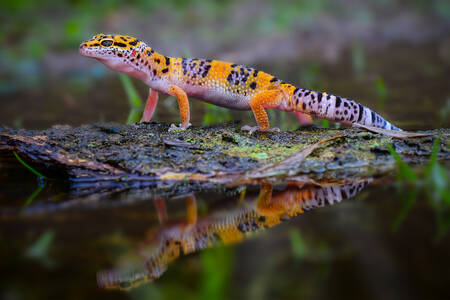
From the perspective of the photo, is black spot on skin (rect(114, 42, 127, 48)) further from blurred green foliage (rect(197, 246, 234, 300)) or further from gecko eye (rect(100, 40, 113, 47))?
blurred green foliage (rect(197, 246, 234, 300))

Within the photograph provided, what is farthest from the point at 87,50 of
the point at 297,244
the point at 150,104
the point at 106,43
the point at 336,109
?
the point at 297,244

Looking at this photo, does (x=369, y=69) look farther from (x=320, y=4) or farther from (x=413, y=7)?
(x=413, y=7)

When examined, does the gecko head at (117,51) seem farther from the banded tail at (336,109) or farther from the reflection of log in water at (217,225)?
the reflection of log in water at (217,225)

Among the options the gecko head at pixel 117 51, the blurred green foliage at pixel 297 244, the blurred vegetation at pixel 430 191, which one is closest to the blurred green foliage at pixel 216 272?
the blurred green foliage at pixel 297 244

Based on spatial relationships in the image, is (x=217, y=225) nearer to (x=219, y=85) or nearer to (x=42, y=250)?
(x=42, y=250)

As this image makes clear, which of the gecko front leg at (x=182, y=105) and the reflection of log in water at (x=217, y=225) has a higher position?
the gecko front leg at (x=182, y=105)

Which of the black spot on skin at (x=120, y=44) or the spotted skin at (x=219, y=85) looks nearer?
the spotted skin at (x=219, y=85)

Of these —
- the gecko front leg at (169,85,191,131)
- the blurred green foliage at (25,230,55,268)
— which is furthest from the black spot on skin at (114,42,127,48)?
the blurred green foliage at (25,230,55,268)

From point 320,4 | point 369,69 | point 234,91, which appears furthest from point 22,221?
point 320,4
